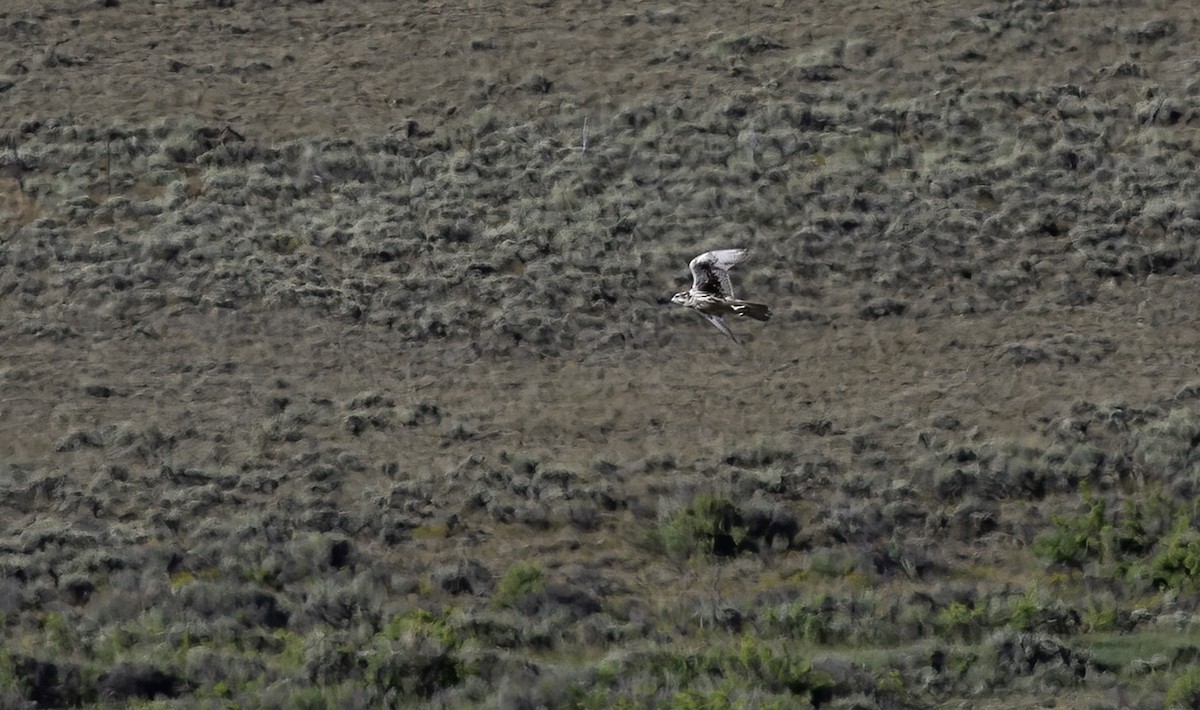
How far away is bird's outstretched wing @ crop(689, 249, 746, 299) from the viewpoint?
52.9ft

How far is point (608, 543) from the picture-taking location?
16797 millimetres

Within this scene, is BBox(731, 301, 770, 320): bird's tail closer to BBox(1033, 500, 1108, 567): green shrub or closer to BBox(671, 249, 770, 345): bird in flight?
BBox(671, 249, 770, 345): bird in flight

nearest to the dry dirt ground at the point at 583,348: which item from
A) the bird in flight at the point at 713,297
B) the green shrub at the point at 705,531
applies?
the green shrub at the point at 705,531

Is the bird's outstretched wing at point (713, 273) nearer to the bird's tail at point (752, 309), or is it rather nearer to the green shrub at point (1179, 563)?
the bird's tail at point (752, 309)

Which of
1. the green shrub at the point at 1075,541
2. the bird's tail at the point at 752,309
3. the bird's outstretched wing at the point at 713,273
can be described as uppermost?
the bird's outstretched wing at the point at 713,273

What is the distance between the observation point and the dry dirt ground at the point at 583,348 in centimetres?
1534

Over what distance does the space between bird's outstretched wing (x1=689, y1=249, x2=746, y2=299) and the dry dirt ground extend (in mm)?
1526

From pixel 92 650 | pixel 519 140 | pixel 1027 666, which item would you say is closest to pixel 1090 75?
pixel 519 140

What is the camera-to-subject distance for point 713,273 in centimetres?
1681

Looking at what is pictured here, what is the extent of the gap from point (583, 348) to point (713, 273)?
2.75 m

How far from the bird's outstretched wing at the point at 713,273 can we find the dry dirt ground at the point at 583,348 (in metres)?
1.53

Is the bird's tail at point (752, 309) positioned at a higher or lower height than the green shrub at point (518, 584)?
higher

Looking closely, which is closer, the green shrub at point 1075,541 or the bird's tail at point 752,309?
the green shrub at point 1075,541

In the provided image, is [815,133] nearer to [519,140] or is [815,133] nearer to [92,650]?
[519,140]
